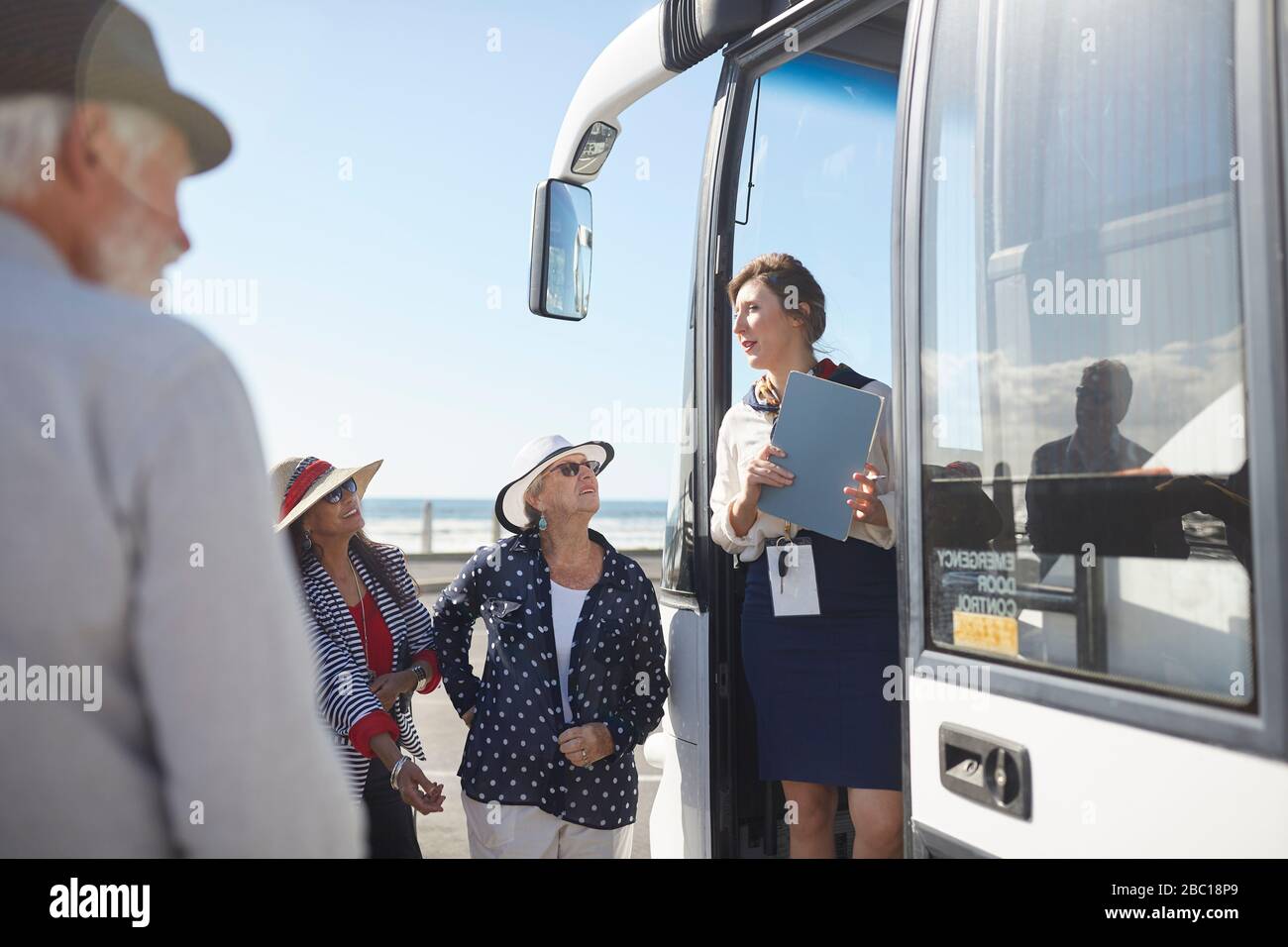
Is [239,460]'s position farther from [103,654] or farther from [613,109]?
[613,109]

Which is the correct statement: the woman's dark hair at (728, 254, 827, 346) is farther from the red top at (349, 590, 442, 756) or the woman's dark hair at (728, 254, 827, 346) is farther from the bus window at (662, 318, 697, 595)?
the red top at (349, 590, 442, 756)

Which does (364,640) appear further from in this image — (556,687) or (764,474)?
(764,474)

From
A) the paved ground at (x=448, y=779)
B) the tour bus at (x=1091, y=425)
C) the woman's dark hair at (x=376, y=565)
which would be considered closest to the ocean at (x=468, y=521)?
the paved ground at (x=448, y=779)

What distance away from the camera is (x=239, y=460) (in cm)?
89

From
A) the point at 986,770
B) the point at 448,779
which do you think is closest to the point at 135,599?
the point at 986,770

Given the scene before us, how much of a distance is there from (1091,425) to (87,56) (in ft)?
4.77

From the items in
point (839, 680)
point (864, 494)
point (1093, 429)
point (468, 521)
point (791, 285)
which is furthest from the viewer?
point (468, 521)

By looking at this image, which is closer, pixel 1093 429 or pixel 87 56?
pixel 87 56

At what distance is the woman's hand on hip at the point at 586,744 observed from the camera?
9.97 ft

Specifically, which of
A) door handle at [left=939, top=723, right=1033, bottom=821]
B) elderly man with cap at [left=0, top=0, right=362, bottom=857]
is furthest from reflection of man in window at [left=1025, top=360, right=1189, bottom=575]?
elderly man with cap at [left=0, top=0, right=362, bottom=857]

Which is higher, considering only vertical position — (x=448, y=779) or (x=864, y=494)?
(x=864, y=494)

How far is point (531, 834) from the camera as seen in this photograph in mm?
3074
